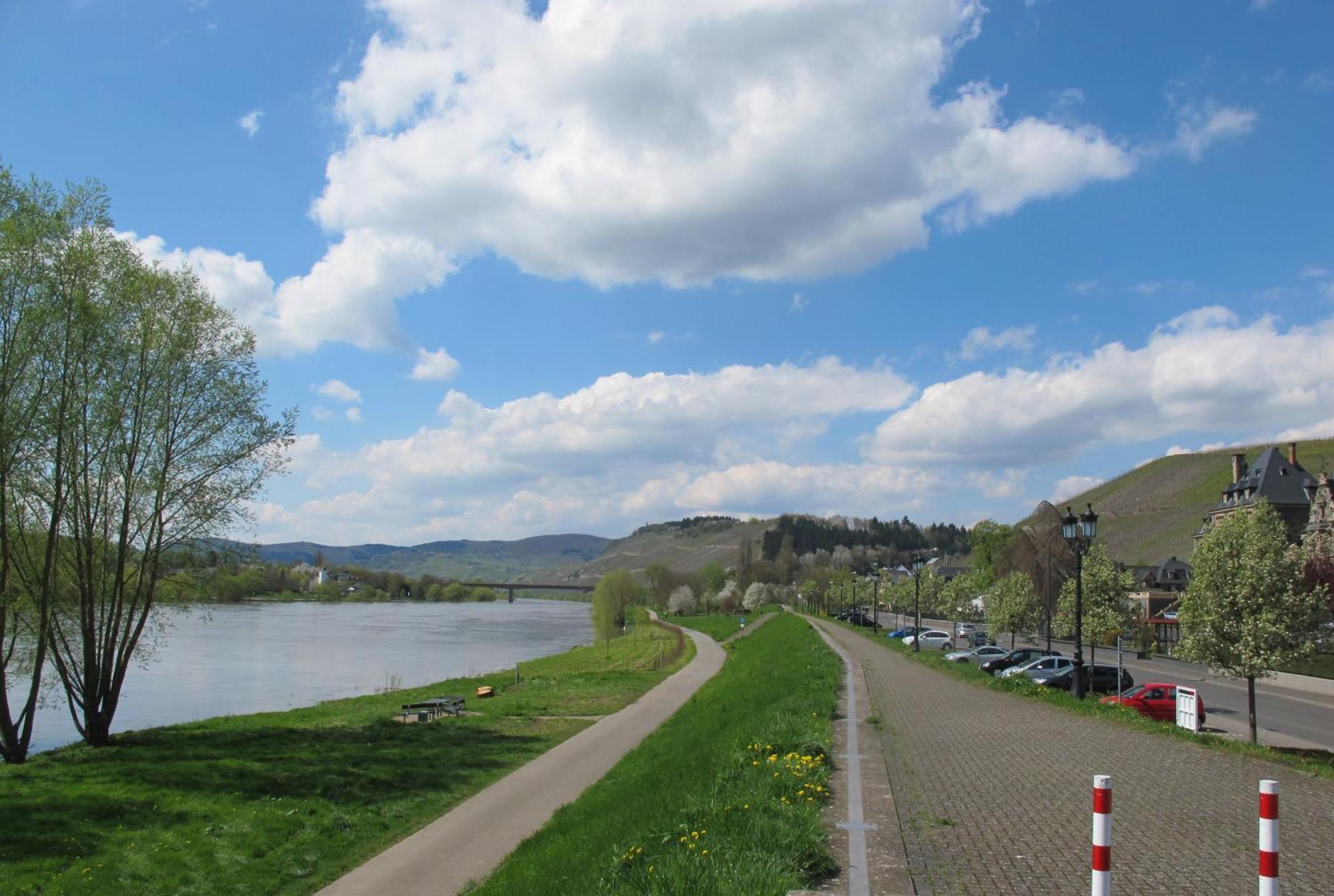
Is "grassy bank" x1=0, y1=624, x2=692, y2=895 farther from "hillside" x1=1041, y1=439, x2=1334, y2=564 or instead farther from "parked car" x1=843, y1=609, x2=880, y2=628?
"hillside" x1=1041, y1=439, x2=1334, y2=564

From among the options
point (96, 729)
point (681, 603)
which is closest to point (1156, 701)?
→ point (96, 729)

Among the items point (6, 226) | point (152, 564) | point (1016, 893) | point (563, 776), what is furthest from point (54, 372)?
point (1016, 893)

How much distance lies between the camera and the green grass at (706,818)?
23.7 ft

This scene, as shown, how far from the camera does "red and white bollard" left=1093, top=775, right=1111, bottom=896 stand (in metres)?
5.49

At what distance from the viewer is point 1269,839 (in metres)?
5.25

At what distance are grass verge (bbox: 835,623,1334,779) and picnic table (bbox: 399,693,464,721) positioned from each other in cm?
1668

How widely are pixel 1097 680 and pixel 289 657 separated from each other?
46846 millimetres

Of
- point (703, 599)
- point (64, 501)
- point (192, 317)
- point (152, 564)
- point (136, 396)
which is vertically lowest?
point (703, 599)

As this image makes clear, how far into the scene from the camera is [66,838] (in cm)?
1469

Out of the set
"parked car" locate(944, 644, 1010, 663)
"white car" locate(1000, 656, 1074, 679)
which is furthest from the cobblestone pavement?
"parked car" locate(944, 644, 1010, 663)

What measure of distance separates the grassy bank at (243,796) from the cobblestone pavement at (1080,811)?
9079 mm

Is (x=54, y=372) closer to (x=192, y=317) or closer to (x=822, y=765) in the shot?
(x=192, y=317)

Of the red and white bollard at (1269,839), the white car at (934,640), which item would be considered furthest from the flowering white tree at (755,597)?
the red and white bollard at (1269,839)

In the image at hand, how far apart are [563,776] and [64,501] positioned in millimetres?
14347
